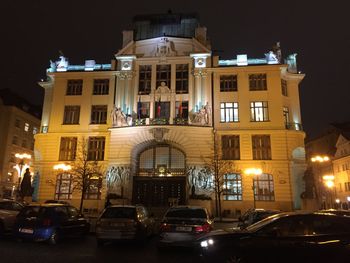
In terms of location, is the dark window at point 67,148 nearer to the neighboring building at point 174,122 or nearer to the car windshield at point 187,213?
the neighboring building at point 174,122

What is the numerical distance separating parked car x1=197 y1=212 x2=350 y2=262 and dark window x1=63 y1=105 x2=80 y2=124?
1337 inches

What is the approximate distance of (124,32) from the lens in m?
41.4

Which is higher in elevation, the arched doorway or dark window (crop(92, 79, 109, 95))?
dark window (crop(92, 79, 109, 95))

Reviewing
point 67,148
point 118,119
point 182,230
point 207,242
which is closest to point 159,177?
point 118,119

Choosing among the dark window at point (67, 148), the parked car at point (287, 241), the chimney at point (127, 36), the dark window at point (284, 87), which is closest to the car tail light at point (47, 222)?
the parked car at point (287, 241)

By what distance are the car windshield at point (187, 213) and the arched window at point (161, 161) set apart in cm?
2297

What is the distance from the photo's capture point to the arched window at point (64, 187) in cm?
3709

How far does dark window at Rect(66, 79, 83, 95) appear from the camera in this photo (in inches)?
1581

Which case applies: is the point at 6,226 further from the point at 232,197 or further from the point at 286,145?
the point at 286,145

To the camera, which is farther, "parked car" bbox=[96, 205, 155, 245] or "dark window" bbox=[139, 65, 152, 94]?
"dark window" bbox=[139, 65, 152, 94]

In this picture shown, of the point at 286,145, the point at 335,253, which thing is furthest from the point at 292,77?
the point at 335,253

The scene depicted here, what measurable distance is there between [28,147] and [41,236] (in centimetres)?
5320

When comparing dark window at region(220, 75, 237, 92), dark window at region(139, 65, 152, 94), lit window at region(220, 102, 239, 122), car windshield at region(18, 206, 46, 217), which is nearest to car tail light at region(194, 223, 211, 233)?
car windshield at region(18, 206, 46, 217)

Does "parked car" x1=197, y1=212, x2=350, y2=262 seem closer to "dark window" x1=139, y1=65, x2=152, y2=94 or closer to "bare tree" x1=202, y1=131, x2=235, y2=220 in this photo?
"bare tree" x1=202, y1=131, x2=235, y2=220
